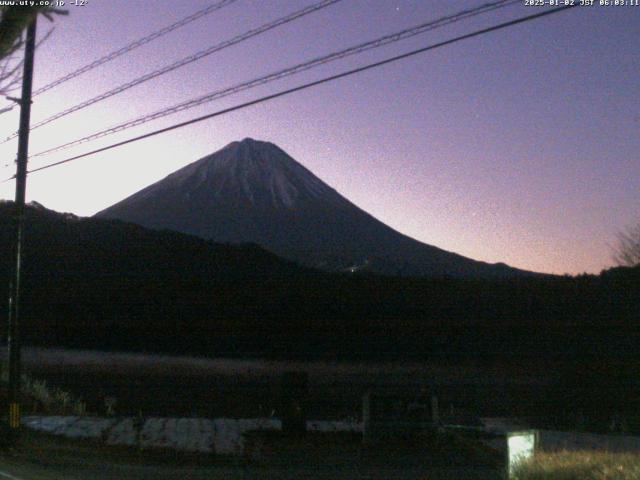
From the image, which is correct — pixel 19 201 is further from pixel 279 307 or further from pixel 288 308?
pixel 288 308

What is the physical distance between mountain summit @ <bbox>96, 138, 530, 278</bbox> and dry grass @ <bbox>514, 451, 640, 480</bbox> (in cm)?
6467

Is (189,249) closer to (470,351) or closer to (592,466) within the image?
(470,351)

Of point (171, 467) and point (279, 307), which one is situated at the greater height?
point (279, 307)

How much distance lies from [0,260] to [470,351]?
2387 centimetres

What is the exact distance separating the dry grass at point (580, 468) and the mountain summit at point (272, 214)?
64670 mm

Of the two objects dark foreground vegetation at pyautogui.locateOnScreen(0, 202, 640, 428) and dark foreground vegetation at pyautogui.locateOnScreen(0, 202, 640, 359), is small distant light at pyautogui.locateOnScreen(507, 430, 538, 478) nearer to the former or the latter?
dark foreground vegetation at pyautogui.locateOnScreen(0, 202, 640, 428)

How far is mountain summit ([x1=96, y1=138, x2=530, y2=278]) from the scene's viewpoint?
8112 cm

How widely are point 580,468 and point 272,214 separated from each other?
80.5 metres

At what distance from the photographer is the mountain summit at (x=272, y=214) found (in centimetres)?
8112

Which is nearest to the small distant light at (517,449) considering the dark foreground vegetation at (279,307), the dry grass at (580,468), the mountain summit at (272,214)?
the dry grass at (580,468)

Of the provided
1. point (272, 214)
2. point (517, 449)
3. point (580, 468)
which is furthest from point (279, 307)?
point (272, 214)

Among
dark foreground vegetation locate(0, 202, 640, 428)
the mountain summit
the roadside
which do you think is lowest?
the roadside

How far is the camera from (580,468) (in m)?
9.55

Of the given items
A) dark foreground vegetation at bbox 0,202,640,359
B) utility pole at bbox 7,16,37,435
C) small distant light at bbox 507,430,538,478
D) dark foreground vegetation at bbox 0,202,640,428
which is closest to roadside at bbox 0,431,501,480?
utility pole at bbox 7,16,37,435
